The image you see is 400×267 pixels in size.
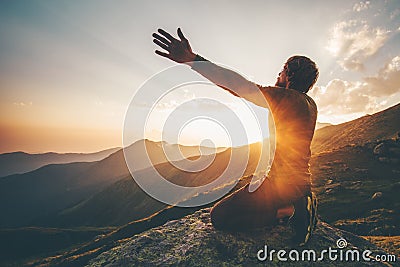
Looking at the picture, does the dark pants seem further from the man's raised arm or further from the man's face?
the man's raised arm

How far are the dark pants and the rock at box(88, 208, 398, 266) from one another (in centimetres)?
29

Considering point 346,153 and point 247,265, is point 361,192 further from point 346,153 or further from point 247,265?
point 247,265

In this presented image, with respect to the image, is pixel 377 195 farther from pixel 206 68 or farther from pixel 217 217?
pixel 206 68

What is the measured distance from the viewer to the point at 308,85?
5328 mm

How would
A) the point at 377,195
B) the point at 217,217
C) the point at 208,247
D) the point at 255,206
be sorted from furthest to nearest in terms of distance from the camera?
the point at 377,195 < the point at 217,217 < the point at 255,206 < the point at 208,247

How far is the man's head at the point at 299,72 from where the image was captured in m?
5.14

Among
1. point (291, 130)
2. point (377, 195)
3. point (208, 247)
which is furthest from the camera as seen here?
point (377, 195)

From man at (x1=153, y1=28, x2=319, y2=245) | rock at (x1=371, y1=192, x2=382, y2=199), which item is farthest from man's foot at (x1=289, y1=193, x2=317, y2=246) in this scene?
rock at (x1=371, y1=192, x2=382, y2=199)

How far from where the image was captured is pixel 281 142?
517 cm

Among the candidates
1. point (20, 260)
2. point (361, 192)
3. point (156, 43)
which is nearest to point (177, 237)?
point (156, 43)

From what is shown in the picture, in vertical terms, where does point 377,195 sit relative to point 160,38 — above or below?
below

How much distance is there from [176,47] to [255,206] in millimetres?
4138

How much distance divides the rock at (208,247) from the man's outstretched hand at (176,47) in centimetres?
431

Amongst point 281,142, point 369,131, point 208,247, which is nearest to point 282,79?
point 281,142
